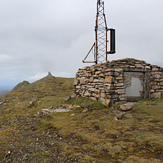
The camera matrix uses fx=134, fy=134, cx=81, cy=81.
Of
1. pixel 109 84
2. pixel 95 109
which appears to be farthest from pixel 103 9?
pixel 95 109

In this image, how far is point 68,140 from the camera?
5055 millimetres

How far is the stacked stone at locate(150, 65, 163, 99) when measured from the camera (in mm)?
11133

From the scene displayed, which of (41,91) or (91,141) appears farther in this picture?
(41,91)

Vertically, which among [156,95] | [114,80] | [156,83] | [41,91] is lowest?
[41,91]

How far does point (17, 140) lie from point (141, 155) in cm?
436

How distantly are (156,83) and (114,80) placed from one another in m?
4.34

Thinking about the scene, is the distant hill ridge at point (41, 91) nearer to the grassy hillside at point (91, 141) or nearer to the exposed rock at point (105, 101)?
the exposed rock at point (105, 101)

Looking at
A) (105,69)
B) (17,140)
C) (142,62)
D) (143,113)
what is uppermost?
(142,62)

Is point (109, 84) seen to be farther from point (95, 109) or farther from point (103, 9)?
point (103, 9)

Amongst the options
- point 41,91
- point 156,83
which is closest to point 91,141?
point 156,83

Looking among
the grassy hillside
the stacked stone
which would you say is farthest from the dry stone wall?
the grassy hillside

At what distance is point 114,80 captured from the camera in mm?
9594

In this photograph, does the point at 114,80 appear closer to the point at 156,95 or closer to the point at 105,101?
the point at 105,101

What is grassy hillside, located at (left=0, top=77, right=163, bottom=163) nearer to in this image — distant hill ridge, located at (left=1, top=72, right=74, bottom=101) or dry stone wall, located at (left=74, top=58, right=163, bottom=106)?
dry stone wall, located at (left=74, top=58, right=163, bottom=106)
